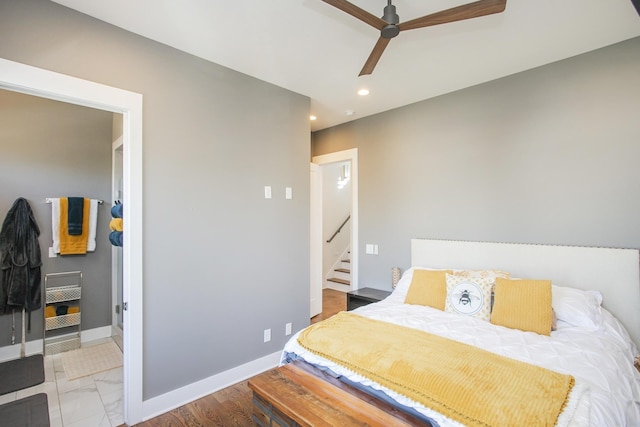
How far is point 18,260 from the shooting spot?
3021 millimetres

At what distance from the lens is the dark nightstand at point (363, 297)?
3.34 m

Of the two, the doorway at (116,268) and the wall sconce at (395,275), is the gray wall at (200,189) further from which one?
the doorway at (116,268)

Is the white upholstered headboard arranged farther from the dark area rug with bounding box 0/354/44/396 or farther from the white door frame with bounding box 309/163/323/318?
the dark area rug with bounding box 0/354/44/396

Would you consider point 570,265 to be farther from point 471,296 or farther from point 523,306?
point 471,296

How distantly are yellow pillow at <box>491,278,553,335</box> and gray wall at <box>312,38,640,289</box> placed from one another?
0.67 meters

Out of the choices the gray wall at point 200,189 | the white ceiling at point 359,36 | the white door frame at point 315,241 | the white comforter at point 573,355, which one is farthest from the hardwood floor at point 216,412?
the white ceiling at point 359,36

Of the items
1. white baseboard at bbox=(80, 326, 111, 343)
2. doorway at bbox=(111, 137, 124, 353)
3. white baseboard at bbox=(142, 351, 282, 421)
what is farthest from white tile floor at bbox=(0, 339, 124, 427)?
doorway at bbox=(111, 137, 124, 353)

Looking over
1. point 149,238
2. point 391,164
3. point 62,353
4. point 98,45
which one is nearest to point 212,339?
point 149,238

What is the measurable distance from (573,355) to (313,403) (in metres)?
1.47

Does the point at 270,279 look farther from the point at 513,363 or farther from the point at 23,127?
the point at 23,127

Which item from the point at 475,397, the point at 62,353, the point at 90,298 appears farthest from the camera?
the point at 90,298

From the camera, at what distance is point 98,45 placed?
1988 millimetres

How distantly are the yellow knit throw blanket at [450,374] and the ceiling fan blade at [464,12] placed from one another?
181 centimetres

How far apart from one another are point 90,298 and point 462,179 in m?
4.45
